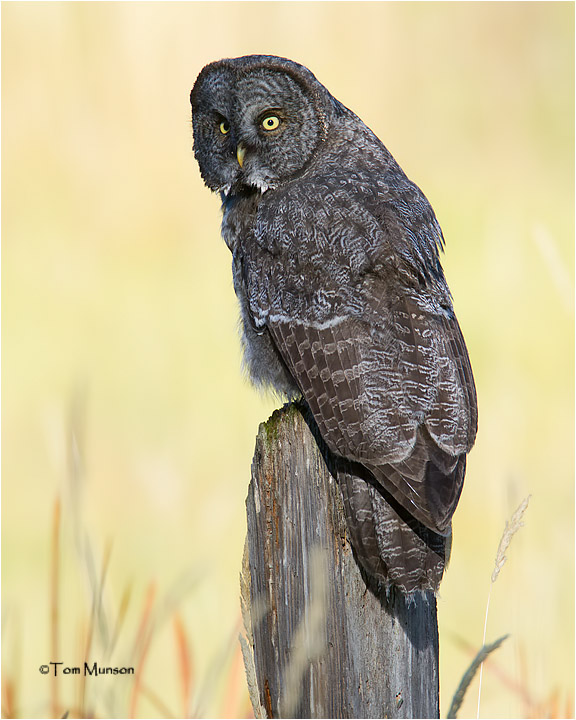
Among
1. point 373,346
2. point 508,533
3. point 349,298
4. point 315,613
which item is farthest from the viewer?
point 349,298

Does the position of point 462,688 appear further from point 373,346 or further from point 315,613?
point 373,346

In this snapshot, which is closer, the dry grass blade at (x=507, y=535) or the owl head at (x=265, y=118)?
the dry grass blade at (x=507, y=535)

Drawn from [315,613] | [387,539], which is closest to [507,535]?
[387,539]

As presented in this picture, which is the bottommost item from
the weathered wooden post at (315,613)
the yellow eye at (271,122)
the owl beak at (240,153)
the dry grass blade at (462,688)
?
the dry grass blade at (462,688)

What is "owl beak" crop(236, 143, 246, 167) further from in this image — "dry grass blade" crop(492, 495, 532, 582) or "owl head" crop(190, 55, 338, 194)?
"dry grass blade" crop(492, 495, 532, 582)

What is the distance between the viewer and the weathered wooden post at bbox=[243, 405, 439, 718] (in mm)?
2797

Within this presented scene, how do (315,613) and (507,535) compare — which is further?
(507,535)

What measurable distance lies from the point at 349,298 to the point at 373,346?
274mm

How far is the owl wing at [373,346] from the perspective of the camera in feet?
10.00

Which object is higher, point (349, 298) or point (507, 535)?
point (349, 298)

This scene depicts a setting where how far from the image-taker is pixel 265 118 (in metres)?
4.53

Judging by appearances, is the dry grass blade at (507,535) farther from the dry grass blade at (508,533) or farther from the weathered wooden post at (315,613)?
the weathered wooden post at (315,613)

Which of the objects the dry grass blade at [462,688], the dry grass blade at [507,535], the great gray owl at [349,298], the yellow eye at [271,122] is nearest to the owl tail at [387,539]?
the great gray owl at [349,298]

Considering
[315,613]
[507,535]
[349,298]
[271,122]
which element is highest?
[271,122]
